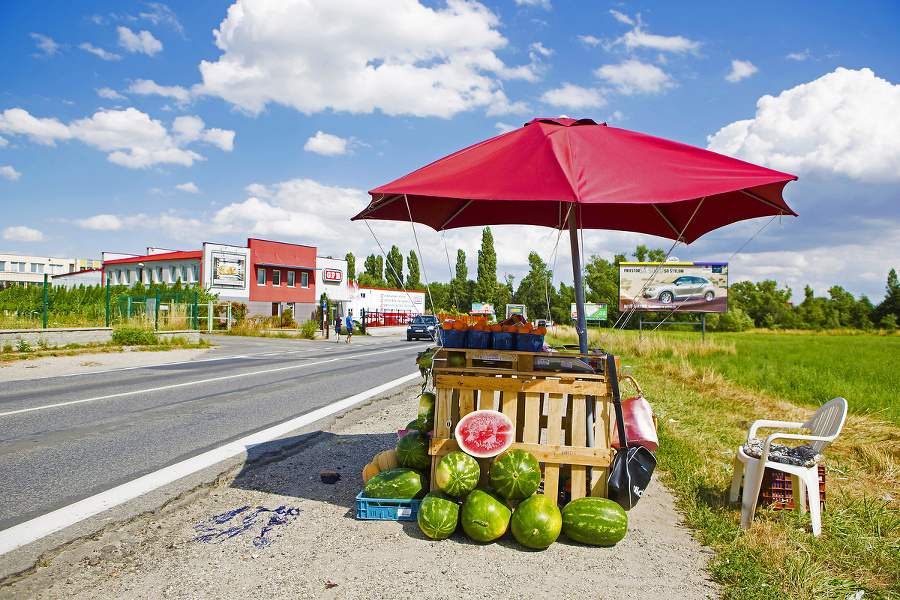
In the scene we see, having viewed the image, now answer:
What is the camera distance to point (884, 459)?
220 inches

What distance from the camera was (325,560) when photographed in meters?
3.18

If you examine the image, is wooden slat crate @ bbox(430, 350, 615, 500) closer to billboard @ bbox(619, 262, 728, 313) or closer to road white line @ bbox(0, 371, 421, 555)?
road white line @ bbox(0, 371, 421, 555)

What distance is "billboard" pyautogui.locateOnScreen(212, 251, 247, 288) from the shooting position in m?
49.0

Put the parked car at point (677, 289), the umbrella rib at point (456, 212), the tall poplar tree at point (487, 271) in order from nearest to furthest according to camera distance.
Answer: the umbrella rib at point (456, 212) → the parked car at point (677, 289) → the tall poplar tree at point (487, 271)

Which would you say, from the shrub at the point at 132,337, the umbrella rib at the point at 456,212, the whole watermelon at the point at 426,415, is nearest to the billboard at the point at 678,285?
the shrub at the point at 132,337

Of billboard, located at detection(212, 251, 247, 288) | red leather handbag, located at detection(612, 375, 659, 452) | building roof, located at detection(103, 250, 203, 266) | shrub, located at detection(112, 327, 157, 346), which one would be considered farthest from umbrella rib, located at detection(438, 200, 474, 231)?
building roof, located at detection(103, 250, 203, 266)

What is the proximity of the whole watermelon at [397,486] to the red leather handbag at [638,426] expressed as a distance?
5.20 ft

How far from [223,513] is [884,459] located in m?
6.42

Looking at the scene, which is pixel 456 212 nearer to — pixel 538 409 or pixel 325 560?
pixel 538 409

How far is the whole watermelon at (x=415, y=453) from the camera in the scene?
4137mm

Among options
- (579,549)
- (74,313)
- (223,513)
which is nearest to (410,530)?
(579,549)

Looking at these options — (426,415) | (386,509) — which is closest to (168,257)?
(426,415)

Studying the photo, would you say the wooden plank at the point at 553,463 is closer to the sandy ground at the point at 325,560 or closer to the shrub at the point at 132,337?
the sandy ground at the point at 325,560

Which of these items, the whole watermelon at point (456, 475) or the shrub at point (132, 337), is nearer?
the whole watermelon at point (456, 475)
